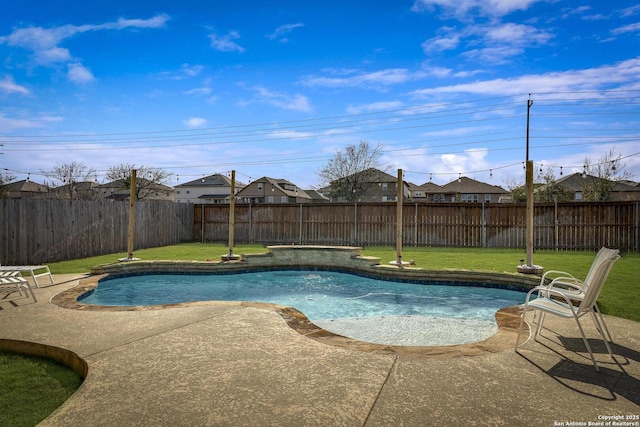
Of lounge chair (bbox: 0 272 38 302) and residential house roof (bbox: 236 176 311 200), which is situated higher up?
residential house roof (bbox: 236 176 311 200)

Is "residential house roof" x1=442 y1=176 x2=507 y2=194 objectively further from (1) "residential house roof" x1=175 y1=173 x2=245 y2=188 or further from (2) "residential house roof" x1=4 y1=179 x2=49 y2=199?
(2) "residential house roof" x1=4 y1=179 x2=49 y2=199

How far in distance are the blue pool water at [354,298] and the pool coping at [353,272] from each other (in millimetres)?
188

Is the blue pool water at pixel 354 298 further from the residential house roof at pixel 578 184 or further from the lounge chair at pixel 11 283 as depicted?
the residential house roof at pixel 578 184

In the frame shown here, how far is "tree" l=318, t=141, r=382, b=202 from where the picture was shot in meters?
38.3

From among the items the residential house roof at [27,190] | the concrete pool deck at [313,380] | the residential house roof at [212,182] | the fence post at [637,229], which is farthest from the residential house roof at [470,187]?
the residential house roof at [27,190]

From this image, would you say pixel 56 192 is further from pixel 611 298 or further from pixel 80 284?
pixel 611 298

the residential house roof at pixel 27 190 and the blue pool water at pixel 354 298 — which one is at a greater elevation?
the residential house roof at pixel 27 190

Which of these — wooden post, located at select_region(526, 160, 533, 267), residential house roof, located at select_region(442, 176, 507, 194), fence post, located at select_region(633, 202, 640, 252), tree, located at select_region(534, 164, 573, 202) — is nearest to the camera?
wooden post, located at select_region(526, 160, 533, 267)

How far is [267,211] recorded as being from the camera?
15.0 meters

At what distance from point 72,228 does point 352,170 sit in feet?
100.0

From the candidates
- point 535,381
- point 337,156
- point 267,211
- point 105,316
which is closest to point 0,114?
point 267,211

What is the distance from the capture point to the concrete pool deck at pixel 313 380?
2066 mm

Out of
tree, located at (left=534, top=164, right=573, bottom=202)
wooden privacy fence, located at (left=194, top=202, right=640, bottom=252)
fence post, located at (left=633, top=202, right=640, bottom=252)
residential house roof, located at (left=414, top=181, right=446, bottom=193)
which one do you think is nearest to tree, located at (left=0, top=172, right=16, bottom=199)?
wooden privacy fence, located at (left=194, top=202, right=640, bottom=252)

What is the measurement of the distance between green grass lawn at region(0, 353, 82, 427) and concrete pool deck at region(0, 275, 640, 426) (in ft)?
0.61
